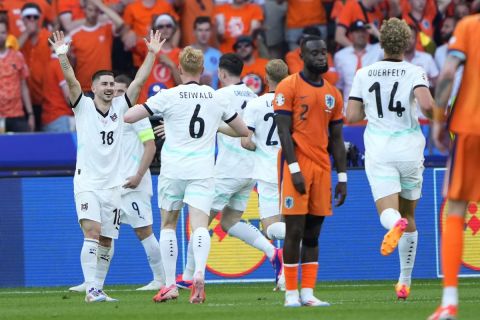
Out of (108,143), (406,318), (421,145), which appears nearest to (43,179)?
(108,143)

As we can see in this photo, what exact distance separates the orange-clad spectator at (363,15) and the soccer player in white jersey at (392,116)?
7.19 m

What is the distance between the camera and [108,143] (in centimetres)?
1241

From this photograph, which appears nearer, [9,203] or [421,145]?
[421,145]

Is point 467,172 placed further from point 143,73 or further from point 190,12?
point 190,12

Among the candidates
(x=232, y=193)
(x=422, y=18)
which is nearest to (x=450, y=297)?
(x=232, y=193)

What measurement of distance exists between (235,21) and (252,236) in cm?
570

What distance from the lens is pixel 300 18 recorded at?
19312 millimetres

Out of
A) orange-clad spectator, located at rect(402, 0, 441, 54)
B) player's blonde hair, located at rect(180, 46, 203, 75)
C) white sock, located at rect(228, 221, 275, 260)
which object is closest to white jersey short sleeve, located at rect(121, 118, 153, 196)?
white sock, located at rect(228, 221, 275, 260)

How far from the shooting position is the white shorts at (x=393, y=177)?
11.7 metres

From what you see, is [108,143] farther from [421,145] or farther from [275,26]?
[275,26]

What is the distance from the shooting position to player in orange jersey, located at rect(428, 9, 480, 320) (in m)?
8.36

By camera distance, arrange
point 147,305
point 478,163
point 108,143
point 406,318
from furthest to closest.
→ point 108,143 < point 147,305 < point 406,318 < point 478,163

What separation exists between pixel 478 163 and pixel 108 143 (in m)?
5.02

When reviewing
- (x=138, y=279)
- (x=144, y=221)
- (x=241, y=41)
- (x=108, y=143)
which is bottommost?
(x=138, y=279)
